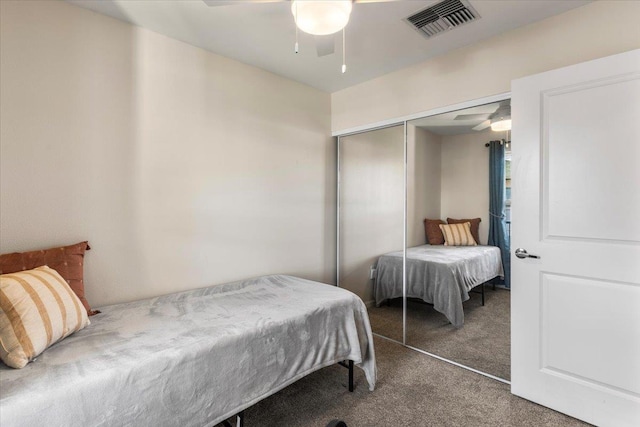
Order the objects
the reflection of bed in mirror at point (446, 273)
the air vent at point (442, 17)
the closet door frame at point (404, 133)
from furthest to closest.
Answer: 1. the reflection of bed in mirror at point (446, 273)
2. the closet door frame at point (404, 133)
3. the air vent at point (442, 17)

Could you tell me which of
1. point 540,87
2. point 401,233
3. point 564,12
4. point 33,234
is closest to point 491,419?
point 401,233

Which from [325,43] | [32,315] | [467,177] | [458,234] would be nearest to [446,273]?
[458,234]

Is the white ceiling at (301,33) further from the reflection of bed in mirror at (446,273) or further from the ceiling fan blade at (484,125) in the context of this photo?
the reflection of bed in mirror at (446,273)

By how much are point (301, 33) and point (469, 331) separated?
2708 millimetres

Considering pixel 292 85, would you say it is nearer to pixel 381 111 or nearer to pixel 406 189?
pixel 381 111

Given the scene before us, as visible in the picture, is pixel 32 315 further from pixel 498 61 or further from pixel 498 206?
pixel 498 61

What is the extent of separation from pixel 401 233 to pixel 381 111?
48.4 inches

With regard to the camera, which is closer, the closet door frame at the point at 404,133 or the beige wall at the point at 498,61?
the beige wall at the point at 498,61

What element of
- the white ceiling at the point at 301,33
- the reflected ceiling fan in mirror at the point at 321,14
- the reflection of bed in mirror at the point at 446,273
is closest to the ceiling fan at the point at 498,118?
the white ceiling at the point at 301,33

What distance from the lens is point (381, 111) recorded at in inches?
121

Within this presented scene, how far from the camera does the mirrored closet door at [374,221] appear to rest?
3.01 meters

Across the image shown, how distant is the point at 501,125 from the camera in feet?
7.55

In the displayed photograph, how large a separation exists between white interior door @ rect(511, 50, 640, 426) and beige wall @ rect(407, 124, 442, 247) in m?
0.72

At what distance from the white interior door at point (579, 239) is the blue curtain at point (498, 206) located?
0.19 meters
